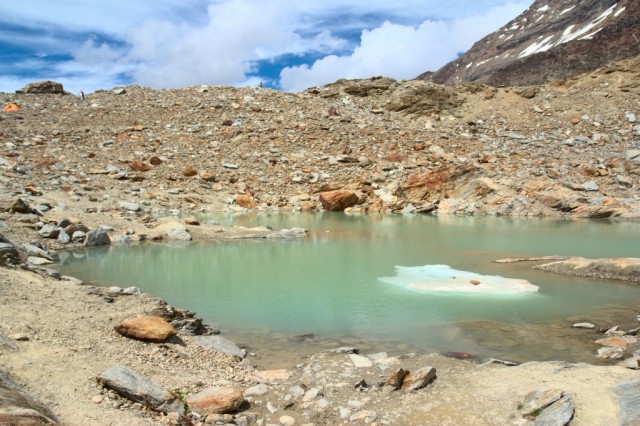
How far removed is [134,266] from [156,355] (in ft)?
22.4

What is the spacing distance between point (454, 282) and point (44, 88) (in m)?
35.5

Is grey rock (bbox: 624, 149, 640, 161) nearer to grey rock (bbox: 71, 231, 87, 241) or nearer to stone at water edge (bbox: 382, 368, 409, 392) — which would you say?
grey rock (bbox: 71, 231, 87, 241)

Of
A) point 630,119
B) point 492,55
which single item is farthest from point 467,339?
point 492,55

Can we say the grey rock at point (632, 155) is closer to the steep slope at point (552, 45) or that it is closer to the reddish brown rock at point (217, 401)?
the steep slope at point (552, 45)

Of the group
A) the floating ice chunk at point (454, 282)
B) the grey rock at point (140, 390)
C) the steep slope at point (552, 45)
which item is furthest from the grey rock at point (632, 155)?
the grey rock at point (140, 390)

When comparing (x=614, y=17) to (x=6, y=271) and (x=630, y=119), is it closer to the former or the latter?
(x=630, y=119)

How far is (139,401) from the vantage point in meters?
3.87

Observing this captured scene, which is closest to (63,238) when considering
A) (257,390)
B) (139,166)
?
(257,390)

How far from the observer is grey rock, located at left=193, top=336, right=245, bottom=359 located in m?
5.88

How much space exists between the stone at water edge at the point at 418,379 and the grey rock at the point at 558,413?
3.52ft

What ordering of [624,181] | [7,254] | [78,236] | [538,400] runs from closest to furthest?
[538,400]
[7,254]
[78,236]
[624,181]

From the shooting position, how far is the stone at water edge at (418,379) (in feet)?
15.3

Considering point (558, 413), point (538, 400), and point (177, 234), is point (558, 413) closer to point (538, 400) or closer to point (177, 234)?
point (538, 400)

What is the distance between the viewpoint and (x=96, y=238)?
13508 mm
